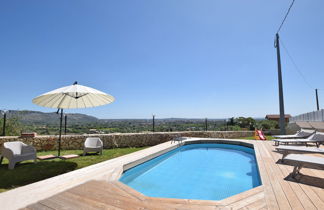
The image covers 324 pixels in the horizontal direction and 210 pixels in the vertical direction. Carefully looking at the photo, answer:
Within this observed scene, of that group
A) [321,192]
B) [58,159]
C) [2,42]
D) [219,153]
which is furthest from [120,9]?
[321,192]

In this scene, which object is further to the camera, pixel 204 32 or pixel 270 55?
pixel 270 55

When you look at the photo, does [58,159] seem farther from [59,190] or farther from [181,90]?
[181,90]

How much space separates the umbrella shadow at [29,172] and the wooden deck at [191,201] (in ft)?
5.41

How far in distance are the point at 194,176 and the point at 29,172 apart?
4.58 metres

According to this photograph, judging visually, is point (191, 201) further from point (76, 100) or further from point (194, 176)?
point (76, 100)

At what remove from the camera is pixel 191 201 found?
2.34 meters

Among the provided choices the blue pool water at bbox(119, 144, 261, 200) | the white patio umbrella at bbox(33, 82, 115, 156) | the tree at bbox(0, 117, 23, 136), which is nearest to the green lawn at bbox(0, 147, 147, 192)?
the white patio umbrella at bbox(33, 82, 115, 156)

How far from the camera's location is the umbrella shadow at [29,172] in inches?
134

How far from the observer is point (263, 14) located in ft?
28.2

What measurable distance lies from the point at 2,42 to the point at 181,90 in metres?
14.2

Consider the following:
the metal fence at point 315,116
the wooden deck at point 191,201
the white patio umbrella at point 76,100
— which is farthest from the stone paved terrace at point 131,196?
the metal fence at point 315,116

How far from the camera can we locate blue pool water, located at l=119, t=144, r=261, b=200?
383cm

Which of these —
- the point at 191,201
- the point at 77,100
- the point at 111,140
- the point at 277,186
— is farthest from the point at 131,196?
the point at 111,140

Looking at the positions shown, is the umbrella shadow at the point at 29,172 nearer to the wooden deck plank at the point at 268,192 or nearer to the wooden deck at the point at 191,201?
the wooden deck at the point at 191,201
